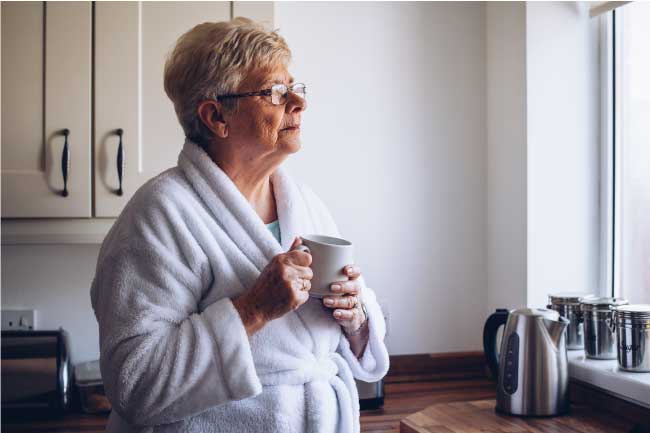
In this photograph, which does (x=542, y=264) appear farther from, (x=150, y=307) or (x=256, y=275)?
(x=150, y=307)

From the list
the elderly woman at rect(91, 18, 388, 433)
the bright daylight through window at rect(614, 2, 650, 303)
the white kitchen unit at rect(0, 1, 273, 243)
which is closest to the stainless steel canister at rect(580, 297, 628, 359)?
the bright daylight through window at rect(614, 2, 650, 303)

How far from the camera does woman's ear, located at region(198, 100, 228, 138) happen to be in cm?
121

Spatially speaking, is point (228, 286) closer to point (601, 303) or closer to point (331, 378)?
point (331, 378)

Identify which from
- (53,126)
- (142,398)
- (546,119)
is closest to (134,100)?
(53,126)

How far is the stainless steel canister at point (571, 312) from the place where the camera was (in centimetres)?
180

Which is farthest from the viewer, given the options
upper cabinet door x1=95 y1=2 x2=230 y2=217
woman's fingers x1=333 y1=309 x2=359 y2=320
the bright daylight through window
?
the bright daylight through window

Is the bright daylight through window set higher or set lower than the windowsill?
higher

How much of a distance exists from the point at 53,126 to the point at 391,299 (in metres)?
1.11

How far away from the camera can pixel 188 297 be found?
1.10 m

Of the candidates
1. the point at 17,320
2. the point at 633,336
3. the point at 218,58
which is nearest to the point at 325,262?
the point at 218,58

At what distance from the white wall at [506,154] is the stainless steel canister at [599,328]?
0.33 m

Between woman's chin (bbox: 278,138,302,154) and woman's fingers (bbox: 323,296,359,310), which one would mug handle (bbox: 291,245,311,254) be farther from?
woman's chin (bbox: 278,138,302,154)

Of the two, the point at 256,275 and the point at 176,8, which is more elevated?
the point at 176,8

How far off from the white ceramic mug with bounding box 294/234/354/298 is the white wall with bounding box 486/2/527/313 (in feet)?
3.54
